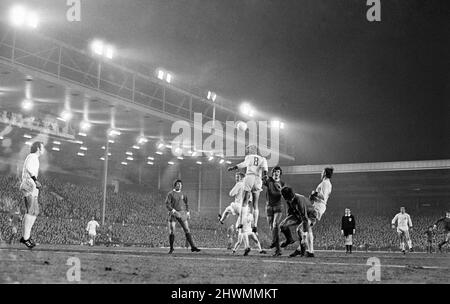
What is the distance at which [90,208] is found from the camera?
3931cm

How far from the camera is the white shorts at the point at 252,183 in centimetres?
1242

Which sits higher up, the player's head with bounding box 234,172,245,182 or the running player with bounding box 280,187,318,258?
the player's head with bounding box 234,172,245,182

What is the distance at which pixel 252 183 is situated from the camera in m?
12.4

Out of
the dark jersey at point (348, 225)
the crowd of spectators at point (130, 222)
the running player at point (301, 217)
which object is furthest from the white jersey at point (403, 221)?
the crowd of spectators at point (130, 222)

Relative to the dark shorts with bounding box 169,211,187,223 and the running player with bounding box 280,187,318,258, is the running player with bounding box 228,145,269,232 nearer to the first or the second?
the running player with bounding box 280,187,318,258

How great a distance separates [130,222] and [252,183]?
96.4 ft

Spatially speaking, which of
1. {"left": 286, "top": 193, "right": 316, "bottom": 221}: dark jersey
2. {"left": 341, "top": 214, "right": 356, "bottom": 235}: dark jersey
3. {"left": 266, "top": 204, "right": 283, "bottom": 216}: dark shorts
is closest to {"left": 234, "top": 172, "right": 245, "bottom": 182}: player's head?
{"left": 266, "top": 204, "right": 283, "bottom": 216}: dark shorts

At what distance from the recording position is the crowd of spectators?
3112 centimetres

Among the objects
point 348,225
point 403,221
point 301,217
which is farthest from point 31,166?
point 403,221

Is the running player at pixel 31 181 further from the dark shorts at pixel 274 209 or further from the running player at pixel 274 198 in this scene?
the dark shorts at pixel 274 209

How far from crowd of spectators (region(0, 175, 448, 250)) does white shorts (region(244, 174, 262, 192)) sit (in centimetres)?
1761

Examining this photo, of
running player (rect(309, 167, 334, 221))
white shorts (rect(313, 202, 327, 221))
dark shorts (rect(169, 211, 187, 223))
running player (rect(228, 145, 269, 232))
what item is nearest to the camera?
running player (rect(228, 145, 269, 232))

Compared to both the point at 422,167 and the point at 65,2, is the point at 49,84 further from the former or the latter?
the point at 422,167

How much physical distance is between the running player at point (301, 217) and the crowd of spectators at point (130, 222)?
60.2ft
